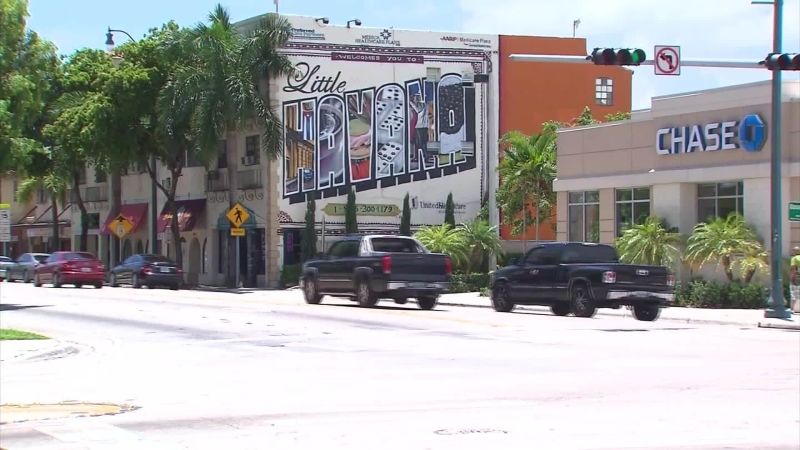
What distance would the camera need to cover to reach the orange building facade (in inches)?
2138

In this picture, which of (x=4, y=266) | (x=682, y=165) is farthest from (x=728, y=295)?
(x=4, y=266)

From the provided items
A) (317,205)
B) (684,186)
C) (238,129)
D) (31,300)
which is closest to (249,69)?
(238,129)

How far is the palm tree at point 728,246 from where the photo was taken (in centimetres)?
3148

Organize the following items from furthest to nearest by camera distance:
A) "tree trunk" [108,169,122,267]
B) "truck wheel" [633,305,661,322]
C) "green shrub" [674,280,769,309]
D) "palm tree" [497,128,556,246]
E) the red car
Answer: "tree trunk" [108,169,122,267], the red car, "palm tree" [497,128,556,246], "green shrub" [674,280,769,309], "truck wheel" [633,305,661,322]

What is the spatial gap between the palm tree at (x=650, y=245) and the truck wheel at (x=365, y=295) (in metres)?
8.51

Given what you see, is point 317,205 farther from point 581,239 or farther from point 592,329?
point 592,329

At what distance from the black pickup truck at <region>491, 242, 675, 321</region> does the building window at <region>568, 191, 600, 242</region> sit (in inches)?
383

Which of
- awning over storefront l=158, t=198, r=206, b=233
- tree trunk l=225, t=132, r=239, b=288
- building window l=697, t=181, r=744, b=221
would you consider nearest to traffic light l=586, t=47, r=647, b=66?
building window l=697, t=181, r=744, b=221

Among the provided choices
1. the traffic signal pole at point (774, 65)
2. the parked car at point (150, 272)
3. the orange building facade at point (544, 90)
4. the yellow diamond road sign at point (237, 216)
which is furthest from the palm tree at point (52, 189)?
the traffic signal pole at point (774, 65)

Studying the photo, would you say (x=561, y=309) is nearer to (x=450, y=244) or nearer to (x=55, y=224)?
(x=450, y=244)

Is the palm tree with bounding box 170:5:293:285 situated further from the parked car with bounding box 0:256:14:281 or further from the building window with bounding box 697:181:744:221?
the building window with bounding box 697:181:744:221

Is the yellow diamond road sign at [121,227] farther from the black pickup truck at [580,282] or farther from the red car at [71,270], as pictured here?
the black pickup truck at [580,282]

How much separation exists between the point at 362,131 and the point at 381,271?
23.6 meters

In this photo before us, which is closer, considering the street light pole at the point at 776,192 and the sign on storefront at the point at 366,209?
the street light pole at the point at 776,192
